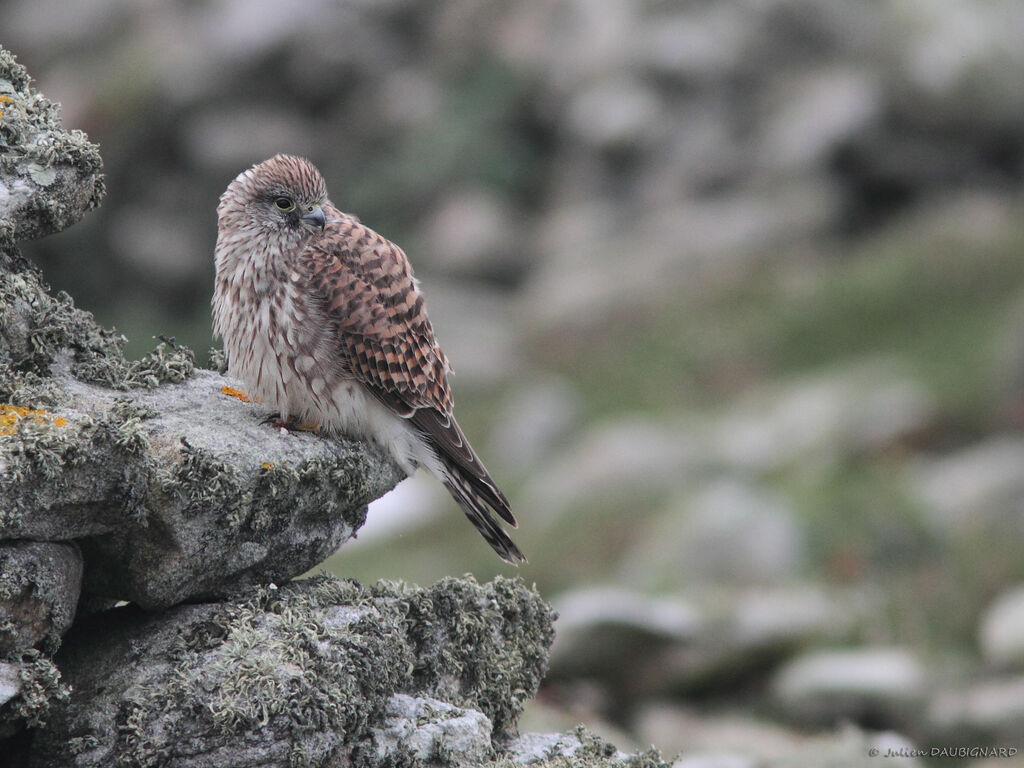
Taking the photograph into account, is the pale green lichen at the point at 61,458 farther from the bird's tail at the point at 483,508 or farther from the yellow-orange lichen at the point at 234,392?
the bird's tail at the point at 483,508

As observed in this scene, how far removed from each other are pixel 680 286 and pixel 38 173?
16050 mm

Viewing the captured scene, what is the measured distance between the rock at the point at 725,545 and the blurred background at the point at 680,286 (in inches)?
1.3

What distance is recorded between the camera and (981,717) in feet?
30.7

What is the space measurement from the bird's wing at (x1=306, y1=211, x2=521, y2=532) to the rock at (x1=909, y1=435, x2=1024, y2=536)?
783 cm

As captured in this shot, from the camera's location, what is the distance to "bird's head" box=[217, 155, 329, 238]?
231 inches

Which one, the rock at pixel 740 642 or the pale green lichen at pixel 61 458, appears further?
the rock at pixel 740 642

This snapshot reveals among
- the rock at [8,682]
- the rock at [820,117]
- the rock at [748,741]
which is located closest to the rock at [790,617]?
the rock at [748,741]

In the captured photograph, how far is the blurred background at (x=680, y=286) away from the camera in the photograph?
10039mm

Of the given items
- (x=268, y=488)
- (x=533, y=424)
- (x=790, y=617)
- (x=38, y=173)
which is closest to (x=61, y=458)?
(x=268, y=488)

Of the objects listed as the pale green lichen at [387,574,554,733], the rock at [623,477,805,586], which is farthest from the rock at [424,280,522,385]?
the pale green lichen at [387,574,554,733]

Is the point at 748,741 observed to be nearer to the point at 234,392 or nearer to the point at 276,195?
the point at 234,392

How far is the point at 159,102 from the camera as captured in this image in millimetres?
24469

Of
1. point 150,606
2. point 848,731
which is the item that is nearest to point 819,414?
point 848,731

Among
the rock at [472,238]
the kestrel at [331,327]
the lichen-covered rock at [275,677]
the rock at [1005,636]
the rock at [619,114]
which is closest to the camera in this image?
the lichen-covered rock at [275,677]
